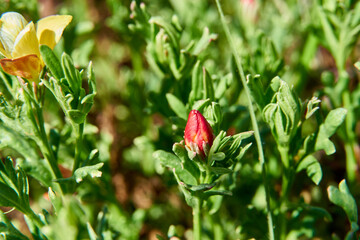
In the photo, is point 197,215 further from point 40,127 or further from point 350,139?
point 350,139

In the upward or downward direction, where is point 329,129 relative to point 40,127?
downward

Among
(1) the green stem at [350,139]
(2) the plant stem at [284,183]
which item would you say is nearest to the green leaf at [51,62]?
(2) the plant stem at [284,183]

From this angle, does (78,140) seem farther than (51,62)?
Yes

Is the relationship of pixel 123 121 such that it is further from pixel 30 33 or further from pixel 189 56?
pixel 30 33

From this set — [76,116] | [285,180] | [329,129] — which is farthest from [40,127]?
[329,129]

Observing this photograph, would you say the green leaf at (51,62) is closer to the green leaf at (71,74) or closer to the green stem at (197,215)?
the green leaf at (71,74)

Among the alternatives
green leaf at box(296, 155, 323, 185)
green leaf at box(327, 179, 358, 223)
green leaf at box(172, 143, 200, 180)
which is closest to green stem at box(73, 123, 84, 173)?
green leaf at box(172, 143, 200, 180)
